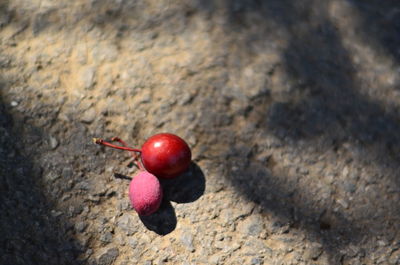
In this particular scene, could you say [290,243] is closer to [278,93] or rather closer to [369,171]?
[369,171]

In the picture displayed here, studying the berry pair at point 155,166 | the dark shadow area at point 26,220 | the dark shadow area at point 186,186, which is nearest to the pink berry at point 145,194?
the berry pair at point 155,166

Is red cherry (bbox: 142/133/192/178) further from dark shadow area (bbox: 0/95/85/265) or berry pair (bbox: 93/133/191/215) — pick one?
dark shadow area (bbox: 0/95/85/265)

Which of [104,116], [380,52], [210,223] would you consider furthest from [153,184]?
[380,52]

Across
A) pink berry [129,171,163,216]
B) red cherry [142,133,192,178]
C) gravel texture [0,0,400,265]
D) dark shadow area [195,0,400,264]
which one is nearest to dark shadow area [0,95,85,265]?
gravel texture [0,0,400,265]

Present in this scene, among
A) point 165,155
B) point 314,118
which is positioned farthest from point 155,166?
point 314,118

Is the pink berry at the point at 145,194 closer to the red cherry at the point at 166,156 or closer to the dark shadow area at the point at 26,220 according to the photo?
the red cherry at the point at 166,156

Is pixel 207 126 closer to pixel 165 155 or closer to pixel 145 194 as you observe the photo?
pixel 165 155
